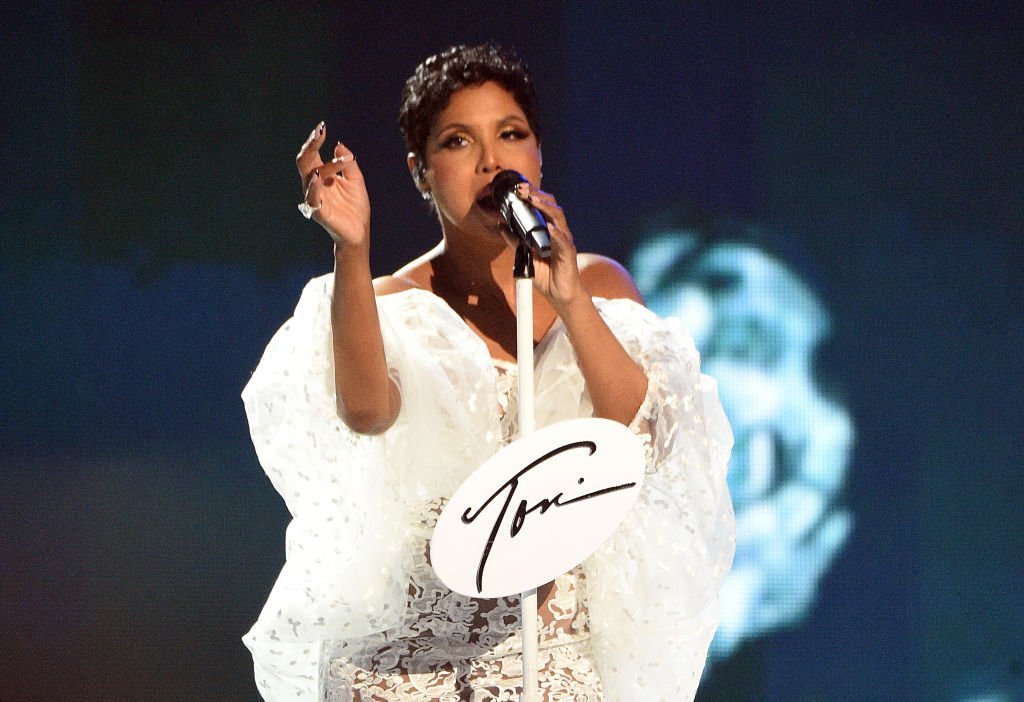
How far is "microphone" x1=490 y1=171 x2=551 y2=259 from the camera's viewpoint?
99 cm

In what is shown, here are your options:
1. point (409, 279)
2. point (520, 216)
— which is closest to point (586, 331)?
point (520, 216)

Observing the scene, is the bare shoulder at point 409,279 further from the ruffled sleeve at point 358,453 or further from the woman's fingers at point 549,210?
the woman's fingers at point 549,210

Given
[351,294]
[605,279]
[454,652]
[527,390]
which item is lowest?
[454,652]

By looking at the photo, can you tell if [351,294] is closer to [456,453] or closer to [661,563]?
[456,453]

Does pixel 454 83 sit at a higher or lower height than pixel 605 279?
higher

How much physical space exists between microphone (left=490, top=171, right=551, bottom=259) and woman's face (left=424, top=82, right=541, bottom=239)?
0.66ft

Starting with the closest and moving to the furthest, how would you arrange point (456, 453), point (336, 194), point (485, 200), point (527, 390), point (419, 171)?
point (527, 390)
point (336, 194)
point (456, 453)
point (485, 200)
point (419, 171)

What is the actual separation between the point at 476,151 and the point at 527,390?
1.62 ft

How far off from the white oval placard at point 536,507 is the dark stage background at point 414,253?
5.12ft

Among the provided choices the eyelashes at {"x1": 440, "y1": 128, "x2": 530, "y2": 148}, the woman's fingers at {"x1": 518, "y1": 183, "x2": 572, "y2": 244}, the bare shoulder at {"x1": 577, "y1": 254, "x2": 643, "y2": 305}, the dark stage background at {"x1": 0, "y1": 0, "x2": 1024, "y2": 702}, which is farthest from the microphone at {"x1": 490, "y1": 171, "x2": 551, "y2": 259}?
the dark stage background at {"x1": 0, "y1": 0, "x2": 1024, "y2": 702}

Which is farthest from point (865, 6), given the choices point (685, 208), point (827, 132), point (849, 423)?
point (849, 423)

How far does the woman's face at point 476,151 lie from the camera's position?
1.36 m

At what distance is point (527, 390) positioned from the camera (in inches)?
38.4

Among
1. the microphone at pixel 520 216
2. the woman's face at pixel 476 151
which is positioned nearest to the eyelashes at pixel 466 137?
the woman's face at pixel 476 151
